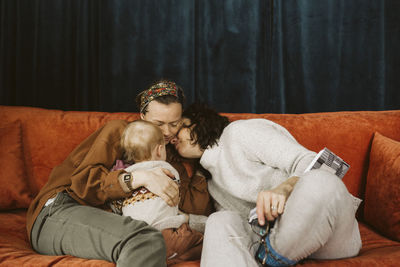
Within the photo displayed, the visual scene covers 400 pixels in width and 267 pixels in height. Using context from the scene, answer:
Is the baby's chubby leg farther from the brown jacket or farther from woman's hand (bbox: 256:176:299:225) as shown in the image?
the brown jacket

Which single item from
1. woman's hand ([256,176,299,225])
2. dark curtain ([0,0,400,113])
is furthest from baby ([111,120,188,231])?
dark curtain ([0,0,400,113])

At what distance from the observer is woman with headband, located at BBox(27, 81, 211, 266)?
1.01 m

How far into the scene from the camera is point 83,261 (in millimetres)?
1035

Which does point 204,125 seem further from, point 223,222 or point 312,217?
point 312,217

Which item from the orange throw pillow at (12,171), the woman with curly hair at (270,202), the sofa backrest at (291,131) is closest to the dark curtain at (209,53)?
the sofa backrest at (291,131)

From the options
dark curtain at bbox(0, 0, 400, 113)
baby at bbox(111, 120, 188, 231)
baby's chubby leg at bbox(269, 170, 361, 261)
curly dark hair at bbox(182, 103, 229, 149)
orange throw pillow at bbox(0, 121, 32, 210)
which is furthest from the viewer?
dark curtain at bbox(0, 0, 400, 113)

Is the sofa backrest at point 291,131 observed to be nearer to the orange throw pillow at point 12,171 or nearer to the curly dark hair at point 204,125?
the orange throw pillow at point 12,171

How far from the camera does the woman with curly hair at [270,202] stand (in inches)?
36.6

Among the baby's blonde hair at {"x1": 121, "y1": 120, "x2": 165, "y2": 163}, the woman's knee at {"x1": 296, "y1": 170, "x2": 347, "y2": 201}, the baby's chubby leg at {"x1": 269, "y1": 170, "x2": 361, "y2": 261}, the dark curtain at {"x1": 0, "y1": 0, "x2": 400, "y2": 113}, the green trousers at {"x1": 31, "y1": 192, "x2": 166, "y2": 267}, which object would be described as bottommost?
the green trousers at {"x1": 31, "y1": 192, "x2": 166, "y2": 267}

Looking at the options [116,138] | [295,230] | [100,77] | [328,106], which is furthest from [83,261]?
[328,106]

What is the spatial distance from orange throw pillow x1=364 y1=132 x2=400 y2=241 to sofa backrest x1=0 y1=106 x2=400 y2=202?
85 millimetres

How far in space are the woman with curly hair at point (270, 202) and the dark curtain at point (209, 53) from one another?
1.13 m

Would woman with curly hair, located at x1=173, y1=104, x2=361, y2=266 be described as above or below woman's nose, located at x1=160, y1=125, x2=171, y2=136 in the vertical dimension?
below

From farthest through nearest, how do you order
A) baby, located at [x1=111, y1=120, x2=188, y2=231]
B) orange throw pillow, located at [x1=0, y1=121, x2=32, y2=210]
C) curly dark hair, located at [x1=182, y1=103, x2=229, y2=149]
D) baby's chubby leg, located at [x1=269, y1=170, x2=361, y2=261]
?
orange throw pillow, located at [x1=0, y1=121, x2=32, y2=210] → curly dark hair, located at [x1=182, y1=103, x2=229, y2=149] → baby, located at [x1=111, y1=120, x2=188, y2=231] → baby's chubby leg, located at [x1=269, y1=170, x2=361, y2=261]
